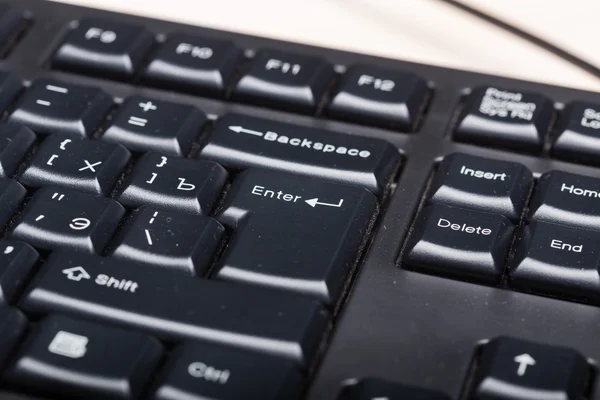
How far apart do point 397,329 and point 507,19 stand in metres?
0.27

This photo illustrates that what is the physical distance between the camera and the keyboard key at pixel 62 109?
409 mm

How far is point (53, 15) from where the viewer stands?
19.0 inches

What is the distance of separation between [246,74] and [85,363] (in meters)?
0.17

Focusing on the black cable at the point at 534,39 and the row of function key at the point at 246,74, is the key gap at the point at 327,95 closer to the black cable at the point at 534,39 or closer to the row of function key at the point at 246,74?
the row of function key at the point at 246,74

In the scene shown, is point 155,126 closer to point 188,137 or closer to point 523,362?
point 188,137

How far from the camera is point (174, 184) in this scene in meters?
0.38

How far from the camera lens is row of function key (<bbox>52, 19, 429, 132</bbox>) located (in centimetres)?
42

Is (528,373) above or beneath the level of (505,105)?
beneath

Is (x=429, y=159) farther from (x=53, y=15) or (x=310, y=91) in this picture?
(x=53, y=15)

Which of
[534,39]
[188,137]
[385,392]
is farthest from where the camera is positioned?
[534,39]

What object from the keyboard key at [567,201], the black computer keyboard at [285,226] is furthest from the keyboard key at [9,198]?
the keyboard key at [567,201]

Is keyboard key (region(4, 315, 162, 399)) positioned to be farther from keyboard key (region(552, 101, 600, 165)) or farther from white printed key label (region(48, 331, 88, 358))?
keyboard key (region(552, 101, 600, 165))

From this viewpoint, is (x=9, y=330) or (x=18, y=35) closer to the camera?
(x=9, y=330)

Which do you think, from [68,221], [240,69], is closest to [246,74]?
[240,69]
